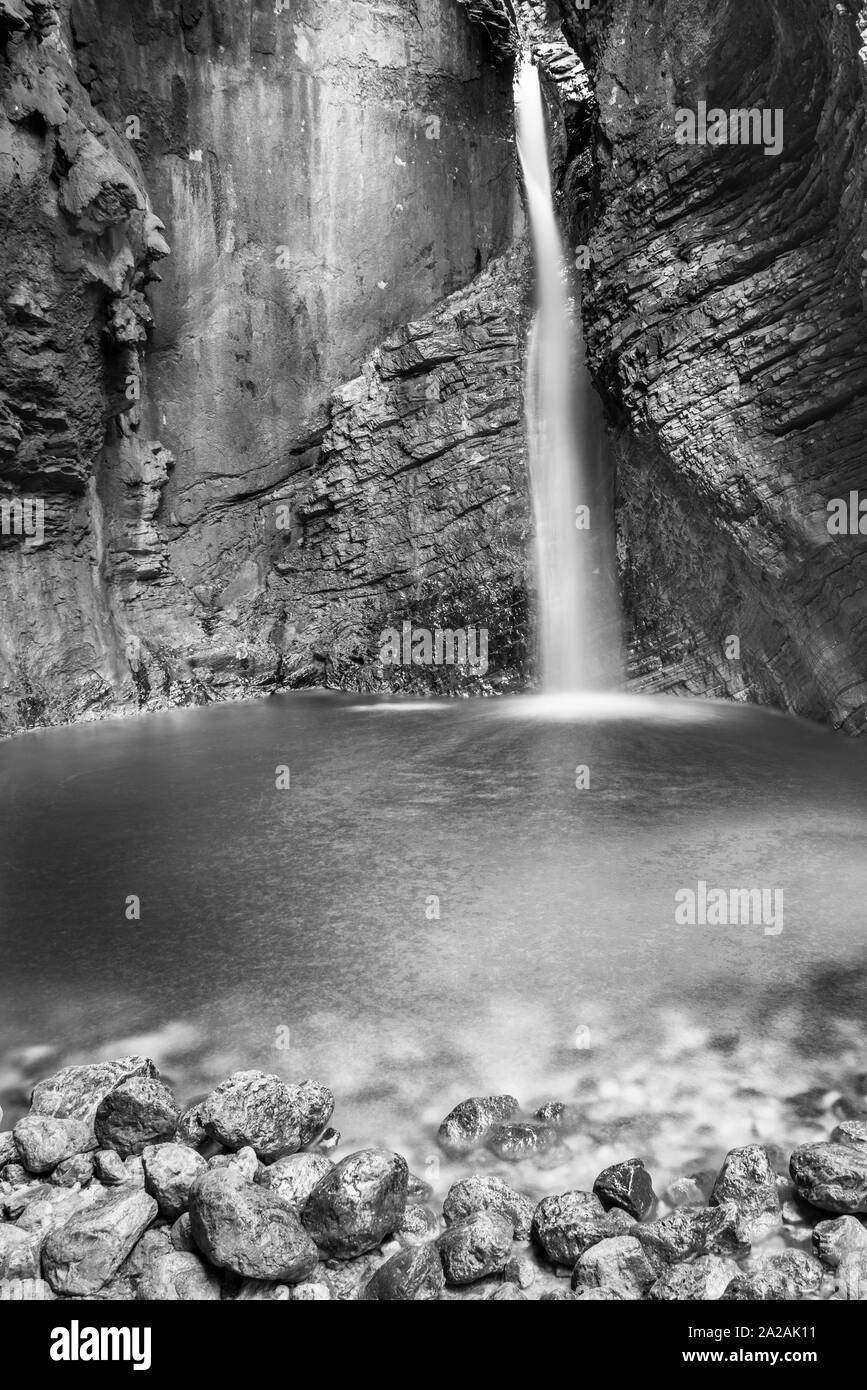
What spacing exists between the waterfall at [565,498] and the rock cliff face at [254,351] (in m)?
0.66

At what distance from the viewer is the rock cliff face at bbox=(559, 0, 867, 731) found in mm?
11906

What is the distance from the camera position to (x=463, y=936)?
19.6ft

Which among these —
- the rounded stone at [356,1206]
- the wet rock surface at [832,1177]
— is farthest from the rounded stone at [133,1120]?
the wet rock surface at [832,1177]

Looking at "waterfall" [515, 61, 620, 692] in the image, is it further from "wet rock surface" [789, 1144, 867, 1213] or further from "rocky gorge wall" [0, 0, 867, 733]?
"wet rock surface" [789, 1144, 867, 1213]

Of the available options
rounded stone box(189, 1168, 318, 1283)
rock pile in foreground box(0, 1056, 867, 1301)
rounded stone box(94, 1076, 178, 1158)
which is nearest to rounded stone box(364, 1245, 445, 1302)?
rock pile in foreground box(0, 1056, 867, 1301)

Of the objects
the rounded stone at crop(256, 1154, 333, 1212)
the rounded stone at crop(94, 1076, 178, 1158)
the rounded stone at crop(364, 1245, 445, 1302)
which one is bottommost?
the rounded stone at crop(364, 1245, 445, 1302)

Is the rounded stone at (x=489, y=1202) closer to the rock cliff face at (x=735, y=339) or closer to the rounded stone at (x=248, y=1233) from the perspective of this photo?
the rounded stone at (x=248, y=1233)

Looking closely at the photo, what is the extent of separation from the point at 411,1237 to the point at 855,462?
1209 cm

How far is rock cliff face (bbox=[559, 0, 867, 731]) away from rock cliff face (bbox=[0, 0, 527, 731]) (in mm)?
4213

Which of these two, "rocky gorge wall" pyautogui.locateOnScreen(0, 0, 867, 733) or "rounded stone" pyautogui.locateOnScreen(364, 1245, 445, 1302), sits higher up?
"rocky gorge wall" pyautogui.locateOnScreen(0, 0, 867, 733)

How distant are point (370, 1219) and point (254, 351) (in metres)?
22.8

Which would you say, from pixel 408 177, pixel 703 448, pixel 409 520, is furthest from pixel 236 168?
pixel 703 448

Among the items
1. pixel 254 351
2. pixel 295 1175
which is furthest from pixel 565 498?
pixel 295 1175

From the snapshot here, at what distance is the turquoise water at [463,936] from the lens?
14.0 feet
